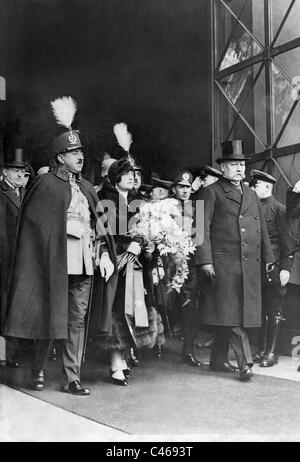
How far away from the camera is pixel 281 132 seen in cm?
464

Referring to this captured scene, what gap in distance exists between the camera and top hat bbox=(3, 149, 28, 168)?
12.5 ft

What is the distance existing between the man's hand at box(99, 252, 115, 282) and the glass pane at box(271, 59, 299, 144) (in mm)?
1770

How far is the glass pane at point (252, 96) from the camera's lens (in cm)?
466

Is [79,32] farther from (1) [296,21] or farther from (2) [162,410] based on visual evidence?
(2) [162,410]

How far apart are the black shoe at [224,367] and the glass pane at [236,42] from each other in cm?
238

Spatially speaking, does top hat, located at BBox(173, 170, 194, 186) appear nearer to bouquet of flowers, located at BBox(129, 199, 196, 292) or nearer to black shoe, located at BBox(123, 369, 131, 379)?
bouquet of flowers, located at BBox(129, 199, 196, 292)

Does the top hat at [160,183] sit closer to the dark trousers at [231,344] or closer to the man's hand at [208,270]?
the man's hand at [208,270]

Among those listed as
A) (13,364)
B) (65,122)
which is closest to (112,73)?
(65,122)

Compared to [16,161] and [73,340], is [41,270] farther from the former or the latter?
[16,161]

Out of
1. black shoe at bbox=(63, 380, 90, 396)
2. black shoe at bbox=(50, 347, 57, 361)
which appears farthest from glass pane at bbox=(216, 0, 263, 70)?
black shoe at bbox=(63, 380, 90, 396)
